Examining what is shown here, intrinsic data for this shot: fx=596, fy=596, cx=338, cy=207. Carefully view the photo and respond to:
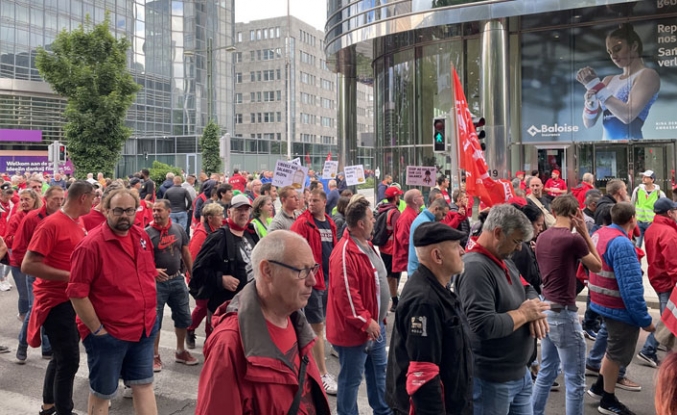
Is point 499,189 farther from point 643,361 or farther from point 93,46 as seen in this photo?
point 93,46

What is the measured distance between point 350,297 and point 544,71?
20.4m

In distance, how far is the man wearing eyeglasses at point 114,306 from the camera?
4.42m

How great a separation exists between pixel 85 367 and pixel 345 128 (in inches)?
978

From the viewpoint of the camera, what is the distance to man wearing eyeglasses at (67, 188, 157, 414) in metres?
4.42

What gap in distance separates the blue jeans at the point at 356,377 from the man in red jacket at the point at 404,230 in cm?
383

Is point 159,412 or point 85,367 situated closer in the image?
point 159,412

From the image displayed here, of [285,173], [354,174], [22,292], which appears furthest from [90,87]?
[22,292]

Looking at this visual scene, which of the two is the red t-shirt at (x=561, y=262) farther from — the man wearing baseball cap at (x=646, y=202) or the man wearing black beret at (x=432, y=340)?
the man wearing baseball cap at (x=646, y=202)

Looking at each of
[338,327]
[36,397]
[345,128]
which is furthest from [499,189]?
[345,128]

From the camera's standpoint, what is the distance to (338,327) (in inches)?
190

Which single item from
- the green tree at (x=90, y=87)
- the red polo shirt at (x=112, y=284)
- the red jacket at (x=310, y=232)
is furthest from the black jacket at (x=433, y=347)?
the green tree at (x=90, y=87)

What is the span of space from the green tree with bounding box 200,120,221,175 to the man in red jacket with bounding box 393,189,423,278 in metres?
35.0

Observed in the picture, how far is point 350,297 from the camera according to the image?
4.77 meters

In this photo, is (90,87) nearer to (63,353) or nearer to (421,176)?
(421,176)
